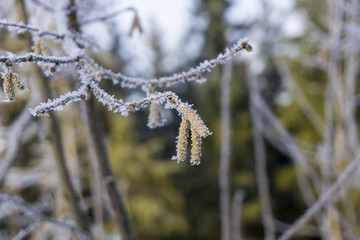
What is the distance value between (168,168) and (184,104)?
8744 millimetres

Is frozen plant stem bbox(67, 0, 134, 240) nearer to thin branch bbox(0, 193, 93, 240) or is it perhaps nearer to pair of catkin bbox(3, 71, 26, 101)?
thin branch bbox(0, 193, 93, 240)

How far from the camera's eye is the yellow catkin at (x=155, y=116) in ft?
2.06

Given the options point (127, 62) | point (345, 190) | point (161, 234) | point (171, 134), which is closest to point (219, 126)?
point (171, 134)

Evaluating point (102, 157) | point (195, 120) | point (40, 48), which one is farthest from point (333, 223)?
→ point (40, 48)

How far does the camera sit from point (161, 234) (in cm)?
895

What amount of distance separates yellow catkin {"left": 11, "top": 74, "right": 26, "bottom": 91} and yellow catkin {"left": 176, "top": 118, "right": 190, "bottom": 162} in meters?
0.23

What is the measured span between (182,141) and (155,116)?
12 centimetres

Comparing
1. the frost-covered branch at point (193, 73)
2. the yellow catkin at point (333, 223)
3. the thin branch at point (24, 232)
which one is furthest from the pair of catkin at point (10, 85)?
the yellow catkin at point (333, 223)

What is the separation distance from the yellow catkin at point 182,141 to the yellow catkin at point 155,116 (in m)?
0.10

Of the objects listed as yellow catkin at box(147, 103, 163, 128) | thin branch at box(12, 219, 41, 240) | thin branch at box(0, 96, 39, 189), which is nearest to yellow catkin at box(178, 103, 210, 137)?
yellow catkin at box(147, 103, 163, 128)

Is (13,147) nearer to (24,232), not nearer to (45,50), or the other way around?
(24,232)

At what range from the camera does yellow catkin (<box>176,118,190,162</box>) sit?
510 mm

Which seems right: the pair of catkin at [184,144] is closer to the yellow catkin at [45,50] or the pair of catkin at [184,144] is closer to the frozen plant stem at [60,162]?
the yellow catkin at [45,50]

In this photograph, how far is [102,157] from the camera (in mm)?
791
